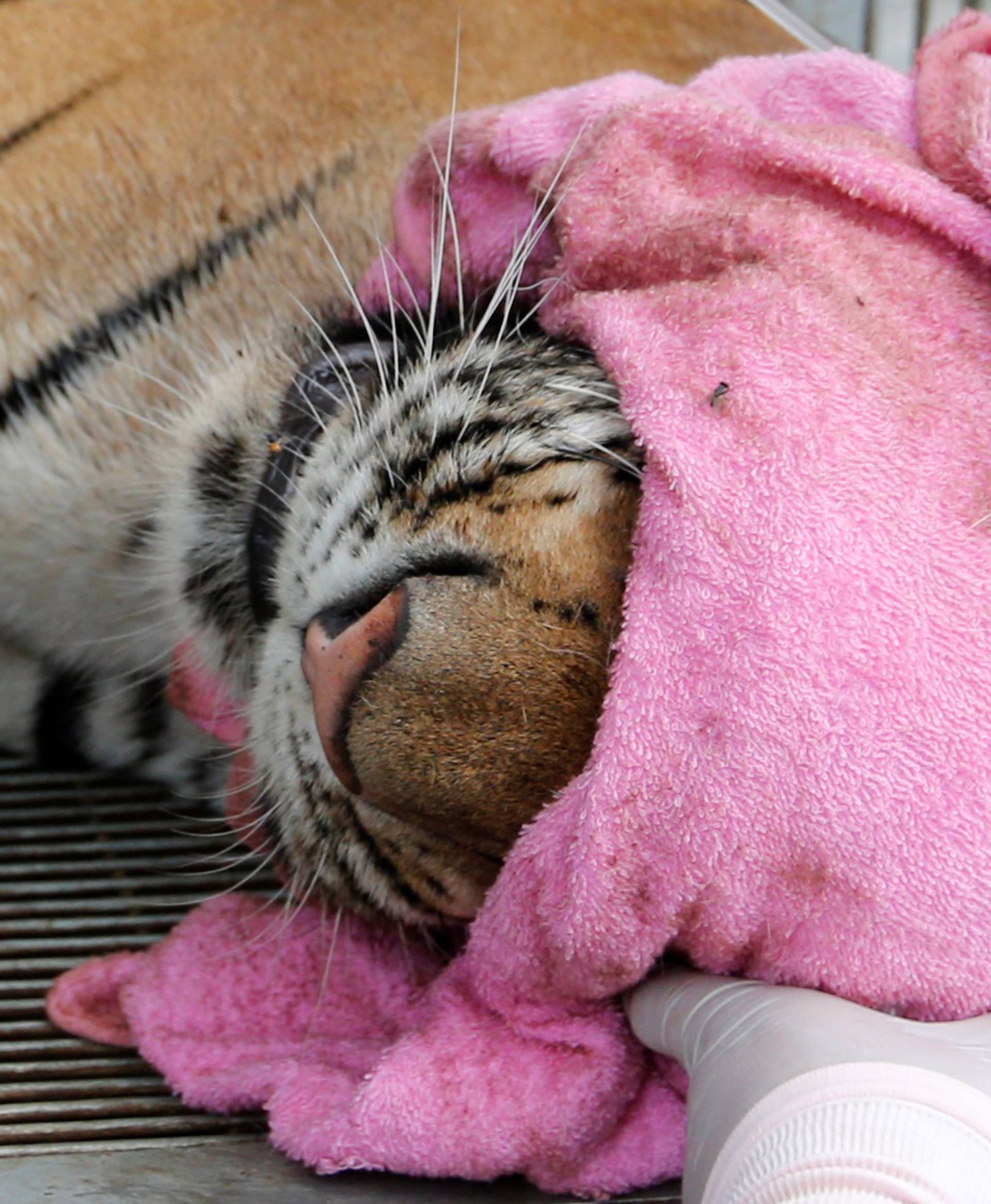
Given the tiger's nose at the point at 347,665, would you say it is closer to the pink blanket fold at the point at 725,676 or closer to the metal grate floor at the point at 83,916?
the pink blanket fold at the point at 725,676

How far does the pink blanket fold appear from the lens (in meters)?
0.61

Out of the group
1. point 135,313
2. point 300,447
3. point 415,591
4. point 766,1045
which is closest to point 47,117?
point 135,313

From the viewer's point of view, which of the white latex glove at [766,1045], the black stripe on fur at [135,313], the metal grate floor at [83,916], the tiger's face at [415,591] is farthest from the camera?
the black stripe on fur at [135,313]

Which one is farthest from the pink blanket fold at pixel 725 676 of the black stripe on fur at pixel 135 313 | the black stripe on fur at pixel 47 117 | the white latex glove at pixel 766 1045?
the black stripe on fur at pixel 47 117

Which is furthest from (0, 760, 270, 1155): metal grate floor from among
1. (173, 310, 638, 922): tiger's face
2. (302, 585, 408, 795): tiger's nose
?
(302, 585, 408, 795): tiger's nose

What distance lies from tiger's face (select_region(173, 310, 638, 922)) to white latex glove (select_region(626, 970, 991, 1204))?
13 centimetres

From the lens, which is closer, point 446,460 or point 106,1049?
point 446,460

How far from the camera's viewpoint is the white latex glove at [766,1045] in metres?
0.53

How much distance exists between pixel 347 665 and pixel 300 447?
28 cm

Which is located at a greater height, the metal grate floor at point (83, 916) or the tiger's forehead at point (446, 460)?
the tiger's forehead at point (446, 460)

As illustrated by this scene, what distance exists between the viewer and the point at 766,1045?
0.57 meters

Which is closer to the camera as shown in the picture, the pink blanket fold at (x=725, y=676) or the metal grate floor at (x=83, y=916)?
Result: the pink blanket fold at (x=725, y=676)

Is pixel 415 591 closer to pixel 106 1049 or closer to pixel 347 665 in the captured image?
pixel 347 665

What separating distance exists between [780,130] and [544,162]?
172mm
